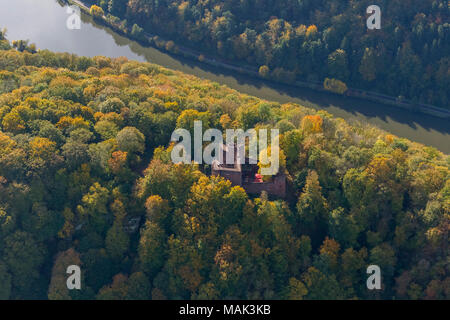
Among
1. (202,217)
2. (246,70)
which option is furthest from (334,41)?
(202,217)

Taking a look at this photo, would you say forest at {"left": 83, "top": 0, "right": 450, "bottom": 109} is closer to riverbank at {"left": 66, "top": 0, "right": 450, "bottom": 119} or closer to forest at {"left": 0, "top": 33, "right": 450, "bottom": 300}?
riverbank at {"left": 66, "top": 0, "right": 450, "bottom": 119}

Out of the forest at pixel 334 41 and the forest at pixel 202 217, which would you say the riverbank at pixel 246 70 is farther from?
the forest at pixel 202 217

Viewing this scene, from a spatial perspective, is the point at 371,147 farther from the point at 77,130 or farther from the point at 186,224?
the point at 77,130

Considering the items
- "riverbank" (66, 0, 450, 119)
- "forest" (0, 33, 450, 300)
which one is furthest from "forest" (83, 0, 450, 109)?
"forest" (0, 33, 450, 300)

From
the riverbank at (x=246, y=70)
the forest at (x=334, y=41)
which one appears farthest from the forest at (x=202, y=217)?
the forest at (x=334, y=41)

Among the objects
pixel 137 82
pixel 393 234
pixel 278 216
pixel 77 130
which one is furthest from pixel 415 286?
pixel 137 82

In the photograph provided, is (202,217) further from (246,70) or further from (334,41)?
(334,41)
